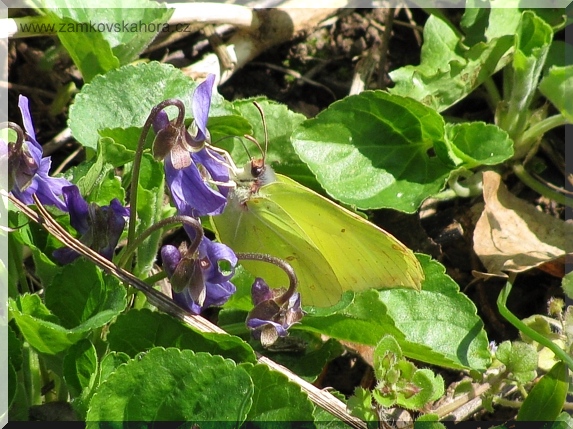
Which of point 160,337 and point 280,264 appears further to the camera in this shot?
point 160,337

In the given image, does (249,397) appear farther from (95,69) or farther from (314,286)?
(95,69)

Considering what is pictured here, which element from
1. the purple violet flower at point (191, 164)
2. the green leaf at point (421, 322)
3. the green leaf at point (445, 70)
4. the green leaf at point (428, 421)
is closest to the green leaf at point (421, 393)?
the green leaf at point (428, 421)

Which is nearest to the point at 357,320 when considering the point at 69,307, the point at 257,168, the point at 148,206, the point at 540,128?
the point at 257,168

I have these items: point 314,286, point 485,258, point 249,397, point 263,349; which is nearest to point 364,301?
point 314,286

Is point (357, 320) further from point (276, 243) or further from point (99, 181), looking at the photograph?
point (99, 181)

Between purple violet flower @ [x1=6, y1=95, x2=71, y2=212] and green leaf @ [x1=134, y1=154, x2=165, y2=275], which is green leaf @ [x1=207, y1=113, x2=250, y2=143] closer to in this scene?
green leaf @ [x1=134, y1=154, x2=165, y2=275]

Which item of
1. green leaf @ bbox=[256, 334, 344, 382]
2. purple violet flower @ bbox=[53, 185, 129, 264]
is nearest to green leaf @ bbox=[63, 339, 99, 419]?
purple violet flower @ bbox=[53, 185, 129, 264]
